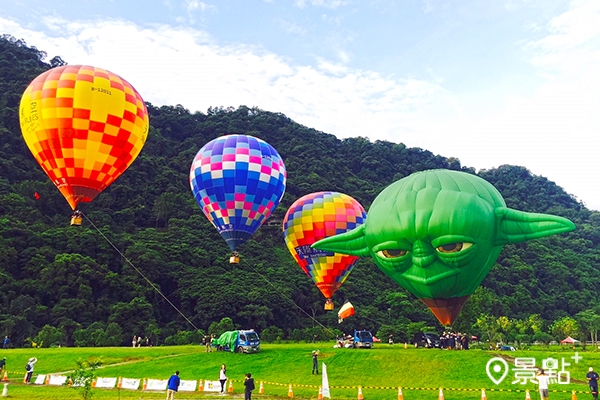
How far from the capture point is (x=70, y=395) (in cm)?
1828

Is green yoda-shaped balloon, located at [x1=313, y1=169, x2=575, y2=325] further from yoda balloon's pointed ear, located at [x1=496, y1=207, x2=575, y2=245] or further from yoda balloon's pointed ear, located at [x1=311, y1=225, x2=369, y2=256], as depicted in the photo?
yoda balloon's pointed ear, located at [x1=311, y1=225, x2=369, y2=256]

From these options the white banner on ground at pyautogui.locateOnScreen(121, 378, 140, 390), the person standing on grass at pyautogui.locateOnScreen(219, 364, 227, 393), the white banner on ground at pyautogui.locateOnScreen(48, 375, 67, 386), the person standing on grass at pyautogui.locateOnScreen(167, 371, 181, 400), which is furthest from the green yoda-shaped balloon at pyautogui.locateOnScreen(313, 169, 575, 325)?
the white banner on ground at pyautogui.locateOnScreen(48, 375, 67, 386)

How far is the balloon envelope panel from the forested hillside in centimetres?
1571

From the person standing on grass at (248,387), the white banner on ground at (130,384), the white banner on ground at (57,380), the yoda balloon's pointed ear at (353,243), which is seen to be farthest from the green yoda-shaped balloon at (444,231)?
the white banner on ground at (57,380)

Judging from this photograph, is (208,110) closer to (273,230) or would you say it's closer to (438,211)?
(273,230)

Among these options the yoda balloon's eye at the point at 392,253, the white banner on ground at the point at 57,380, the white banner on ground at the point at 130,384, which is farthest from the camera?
the white banner on ground at the point at 57,380

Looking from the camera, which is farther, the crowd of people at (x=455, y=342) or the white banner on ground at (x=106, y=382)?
the crowd of people at (x=455, y=342)

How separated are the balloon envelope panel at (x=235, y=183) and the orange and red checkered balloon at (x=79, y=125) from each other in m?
5.74

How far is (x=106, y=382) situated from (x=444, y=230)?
593 inches

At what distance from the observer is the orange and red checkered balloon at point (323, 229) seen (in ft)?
93.6

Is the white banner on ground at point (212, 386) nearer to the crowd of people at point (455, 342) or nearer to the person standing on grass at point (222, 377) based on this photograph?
the person standing on grass at point (222, 377)

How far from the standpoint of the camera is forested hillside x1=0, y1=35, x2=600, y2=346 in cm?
5012

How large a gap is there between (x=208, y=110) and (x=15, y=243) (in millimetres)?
67607

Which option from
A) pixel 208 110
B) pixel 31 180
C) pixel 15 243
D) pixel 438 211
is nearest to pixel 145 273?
pixel 15 243
